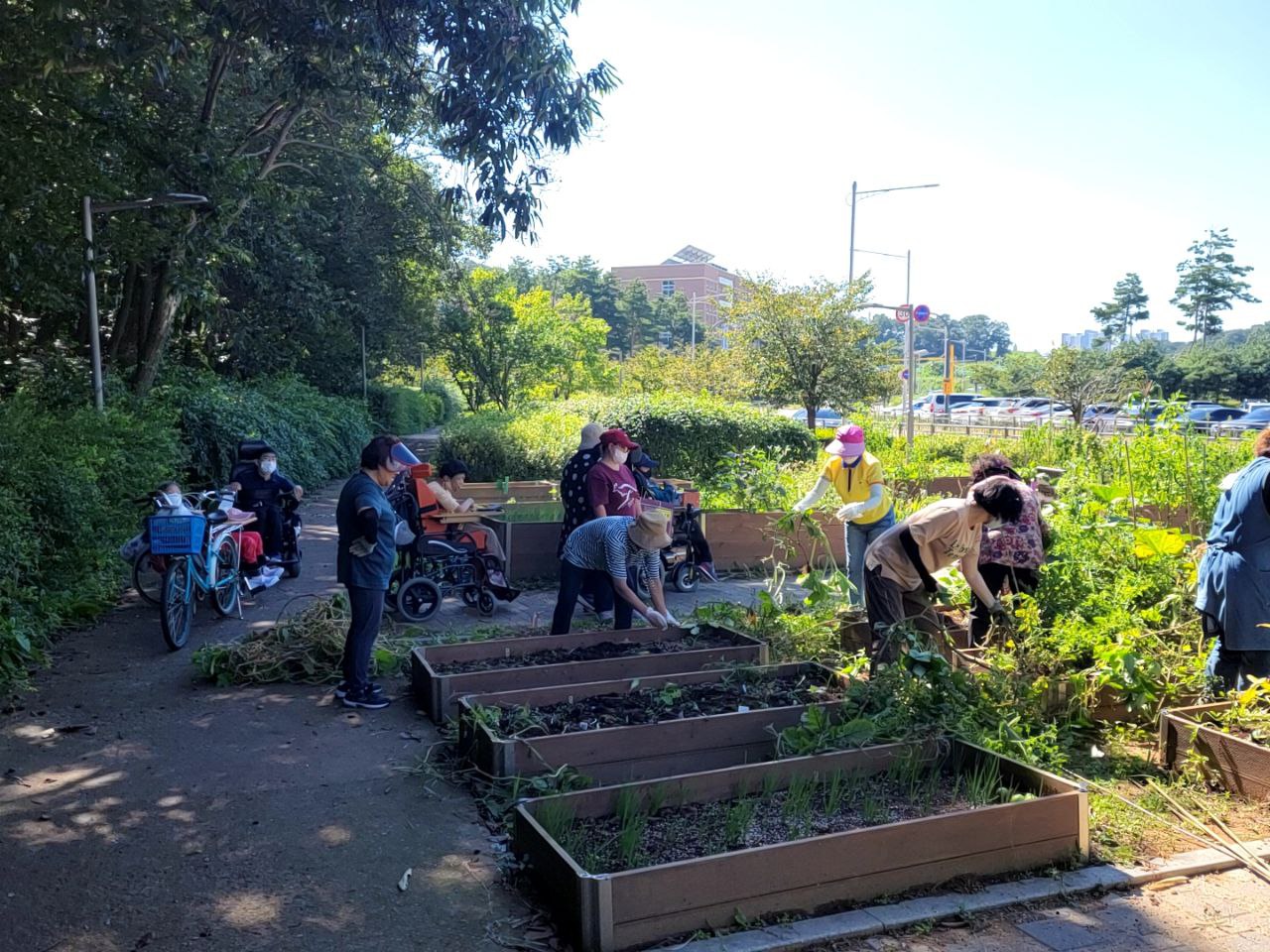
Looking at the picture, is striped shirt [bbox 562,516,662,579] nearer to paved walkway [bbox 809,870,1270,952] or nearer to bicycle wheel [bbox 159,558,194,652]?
bicycle wheel [bbox 159,558,194,652]

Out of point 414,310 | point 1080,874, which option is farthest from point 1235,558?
point 414,310

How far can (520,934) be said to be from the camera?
12.2 ft

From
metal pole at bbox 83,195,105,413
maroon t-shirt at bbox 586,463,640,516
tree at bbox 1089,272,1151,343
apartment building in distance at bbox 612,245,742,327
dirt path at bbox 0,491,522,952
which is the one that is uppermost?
apartment building in distance at bbox 612,245,742,327

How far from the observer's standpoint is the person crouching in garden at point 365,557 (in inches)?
248

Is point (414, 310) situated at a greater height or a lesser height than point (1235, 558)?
greater

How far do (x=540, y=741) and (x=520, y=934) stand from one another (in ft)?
4.33

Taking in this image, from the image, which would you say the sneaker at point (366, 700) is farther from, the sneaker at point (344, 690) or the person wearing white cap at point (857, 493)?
the person wearing white cap at point (857, 493)

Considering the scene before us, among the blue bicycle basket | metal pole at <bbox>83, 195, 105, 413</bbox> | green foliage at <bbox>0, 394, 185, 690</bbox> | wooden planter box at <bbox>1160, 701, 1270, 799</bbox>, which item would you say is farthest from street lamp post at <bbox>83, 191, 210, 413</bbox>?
wooden planter box at <bbox>1160, 701, 1270, 799</bbox>

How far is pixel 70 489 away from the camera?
27.1 ft

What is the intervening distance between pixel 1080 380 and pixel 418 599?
108 feet

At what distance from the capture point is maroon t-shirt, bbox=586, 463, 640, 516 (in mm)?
8227

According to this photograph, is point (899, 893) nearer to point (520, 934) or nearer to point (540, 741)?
point (520, 934)

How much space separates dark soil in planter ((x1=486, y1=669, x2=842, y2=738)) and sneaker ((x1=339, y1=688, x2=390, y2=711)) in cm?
118

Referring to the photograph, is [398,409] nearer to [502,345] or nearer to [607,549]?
[502,345]
